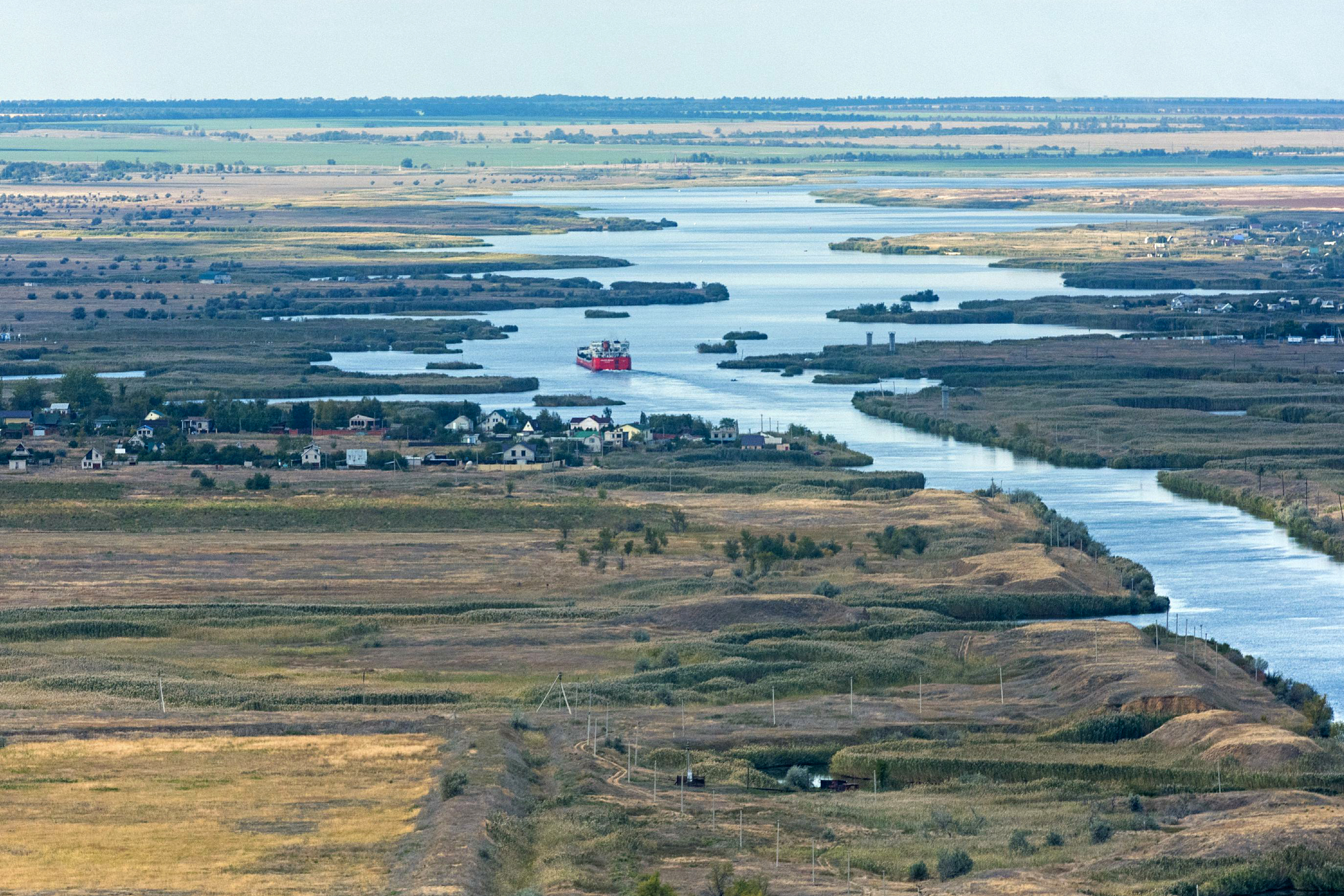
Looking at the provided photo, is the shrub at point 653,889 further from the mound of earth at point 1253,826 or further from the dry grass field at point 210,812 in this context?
the mound of earth at point 1253,826

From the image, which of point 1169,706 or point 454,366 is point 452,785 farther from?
point 454,366

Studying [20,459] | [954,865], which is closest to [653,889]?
[954,865]

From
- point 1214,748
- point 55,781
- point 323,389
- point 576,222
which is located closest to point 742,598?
point 1214,748

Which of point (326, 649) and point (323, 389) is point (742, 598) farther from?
point (323, 389)

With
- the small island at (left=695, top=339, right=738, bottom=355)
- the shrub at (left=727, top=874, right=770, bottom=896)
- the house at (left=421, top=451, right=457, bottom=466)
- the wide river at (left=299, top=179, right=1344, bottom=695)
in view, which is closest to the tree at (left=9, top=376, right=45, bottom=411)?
the wide river at (left=299, top=179, right=1344, bottom=695)

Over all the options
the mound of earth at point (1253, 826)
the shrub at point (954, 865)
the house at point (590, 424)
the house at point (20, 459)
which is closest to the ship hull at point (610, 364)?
the house at point (590, 424)

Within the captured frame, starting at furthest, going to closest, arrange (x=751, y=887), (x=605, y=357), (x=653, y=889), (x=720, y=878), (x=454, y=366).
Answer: (x=454, y=366) < (x=605, y=357) < (x=720, y=878) < (x=751, y=887) < (x=653, y=889)
